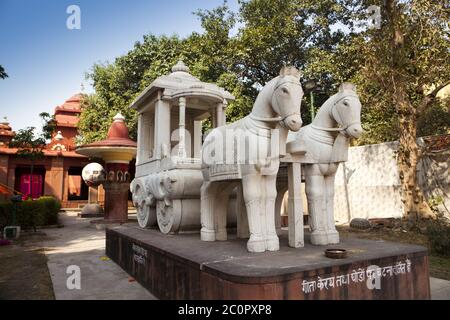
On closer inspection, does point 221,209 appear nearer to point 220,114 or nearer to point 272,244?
point 272,244

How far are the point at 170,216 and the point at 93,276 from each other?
1.65m

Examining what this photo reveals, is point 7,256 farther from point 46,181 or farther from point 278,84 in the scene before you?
point 46,181

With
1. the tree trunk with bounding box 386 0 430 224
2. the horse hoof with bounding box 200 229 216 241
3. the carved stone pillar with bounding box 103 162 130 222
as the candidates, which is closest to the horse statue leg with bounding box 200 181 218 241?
the horse hoof with bounding box 200 229 216 241

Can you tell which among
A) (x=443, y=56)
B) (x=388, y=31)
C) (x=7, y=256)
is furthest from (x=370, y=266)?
(x=388, y=31)

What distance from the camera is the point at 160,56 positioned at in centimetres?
1889

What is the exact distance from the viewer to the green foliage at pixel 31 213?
1263 cm

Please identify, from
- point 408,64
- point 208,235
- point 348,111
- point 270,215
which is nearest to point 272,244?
point 270,215

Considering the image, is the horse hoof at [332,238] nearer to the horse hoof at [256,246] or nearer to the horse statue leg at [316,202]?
the horse statue leg at [316,202]

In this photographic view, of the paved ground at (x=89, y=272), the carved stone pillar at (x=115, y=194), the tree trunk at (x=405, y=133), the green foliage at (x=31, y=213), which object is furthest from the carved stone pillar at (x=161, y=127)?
the green foliage at (x=31, y=213)

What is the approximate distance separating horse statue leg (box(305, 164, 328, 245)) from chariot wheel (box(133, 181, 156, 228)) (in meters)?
3.27

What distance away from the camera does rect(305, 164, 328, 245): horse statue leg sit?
14.6 feet

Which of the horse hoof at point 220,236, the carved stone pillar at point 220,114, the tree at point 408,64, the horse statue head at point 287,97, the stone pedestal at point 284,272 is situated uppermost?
the tree at point 408,64

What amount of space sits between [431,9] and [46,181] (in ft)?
74.7

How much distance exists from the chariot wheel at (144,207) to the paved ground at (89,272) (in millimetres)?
996
